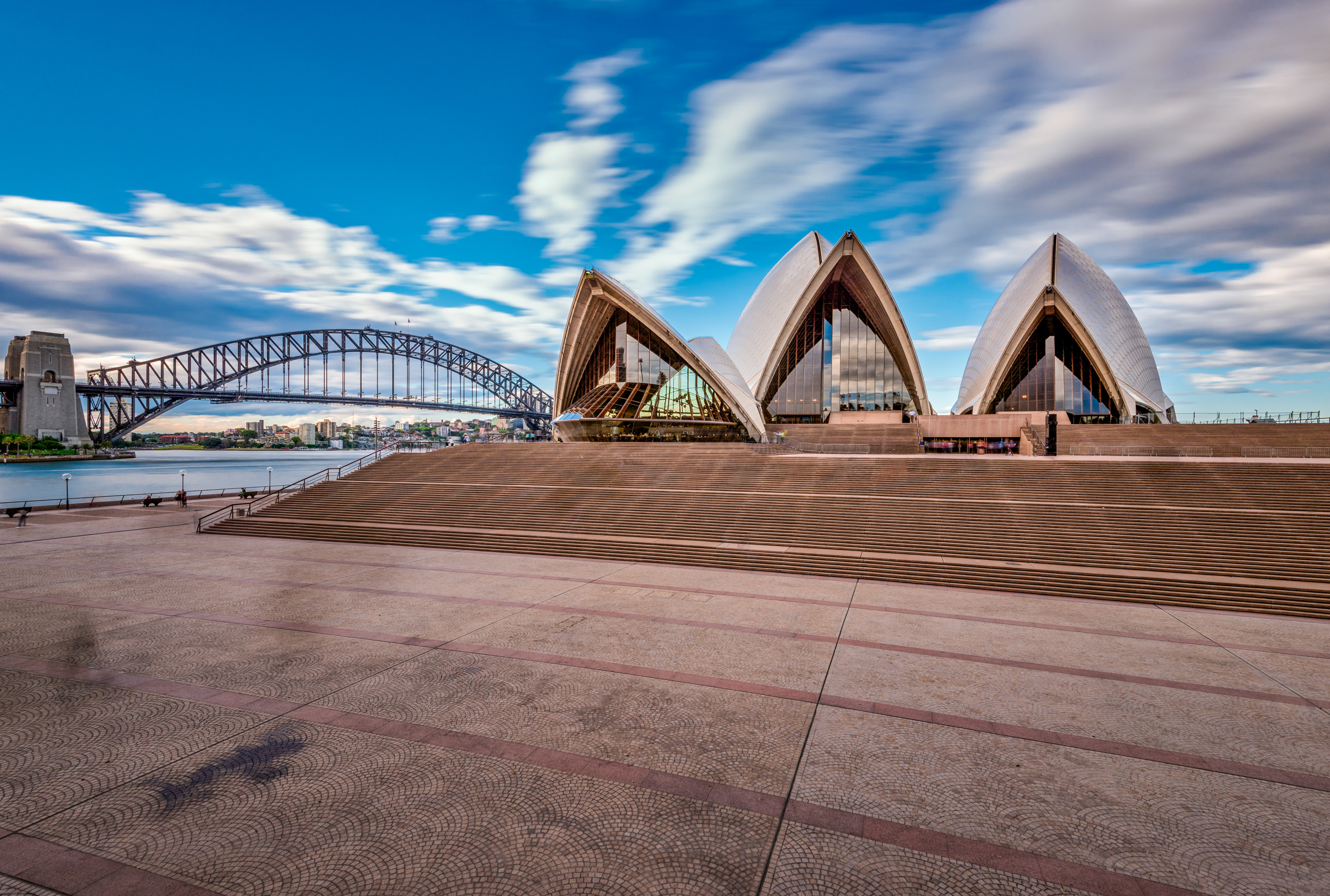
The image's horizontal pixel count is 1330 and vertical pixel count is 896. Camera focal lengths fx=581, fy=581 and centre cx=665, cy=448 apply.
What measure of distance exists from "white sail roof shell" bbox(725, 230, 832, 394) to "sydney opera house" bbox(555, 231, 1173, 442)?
13cm

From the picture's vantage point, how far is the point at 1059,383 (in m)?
35.9

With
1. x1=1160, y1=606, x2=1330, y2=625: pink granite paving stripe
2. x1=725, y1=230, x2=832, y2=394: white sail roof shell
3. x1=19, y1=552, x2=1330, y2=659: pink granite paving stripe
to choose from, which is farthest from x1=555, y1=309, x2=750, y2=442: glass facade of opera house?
x1=1160, y1=606, x2=1330, y2=625: pink granite paving stripe

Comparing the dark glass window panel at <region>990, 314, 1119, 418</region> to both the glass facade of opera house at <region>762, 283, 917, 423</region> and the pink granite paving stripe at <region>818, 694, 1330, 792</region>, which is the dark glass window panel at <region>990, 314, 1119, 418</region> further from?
the pink granite paving stripe at <region>818, 694, 1330, 792</region>

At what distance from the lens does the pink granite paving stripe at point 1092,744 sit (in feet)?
15.5

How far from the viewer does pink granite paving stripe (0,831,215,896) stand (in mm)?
3385

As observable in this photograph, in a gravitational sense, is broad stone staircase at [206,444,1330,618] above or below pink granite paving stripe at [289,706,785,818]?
above

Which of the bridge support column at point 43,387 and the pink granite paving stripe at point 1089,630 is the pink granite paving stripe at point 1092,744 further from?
the bridge support column at point 43,387

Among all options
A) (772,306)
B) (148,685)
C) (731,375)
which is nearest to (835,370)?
(772,306)

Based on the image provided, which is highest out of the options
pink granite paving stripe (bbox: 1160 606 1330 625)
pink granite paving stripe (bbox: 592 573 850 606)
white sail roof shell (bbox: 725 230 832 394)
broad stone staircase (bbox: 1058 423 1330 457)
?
white sail roof shell (bbox: 725 230 832 394)

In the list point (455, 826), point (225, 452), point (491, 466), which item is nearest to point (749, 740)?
point (455, 826)

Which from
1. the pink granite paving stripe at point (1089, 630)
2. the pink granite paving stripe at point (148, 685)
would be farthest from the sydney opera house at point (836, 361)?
the pink granite paving stripe at point (148, 685)

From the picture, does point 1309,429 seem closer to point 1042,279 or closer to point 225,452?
point 1042,279

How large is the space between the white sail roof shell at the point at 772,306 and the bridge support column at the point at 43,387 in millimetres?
82295

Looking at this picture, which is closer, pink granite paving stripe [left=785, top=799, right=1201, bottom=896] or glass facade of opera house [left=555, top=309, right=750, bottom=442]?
pink granite paving stripe [left=785, top=799, right=1201, bottom=896]
